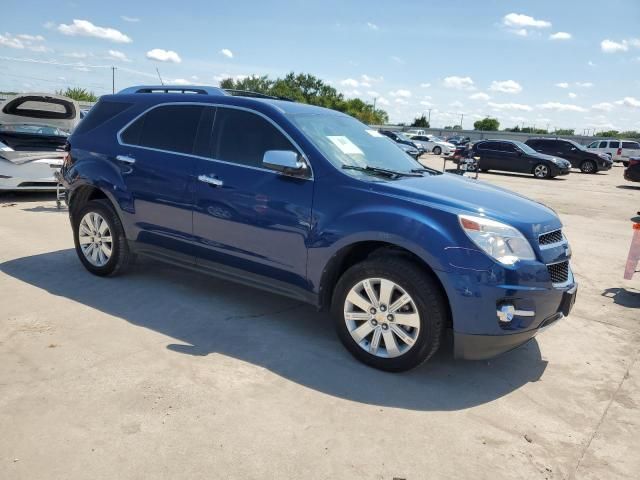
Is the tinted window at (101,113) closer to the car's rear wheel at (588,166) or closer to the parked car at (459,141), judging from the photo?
the car's rear wheel at (588,166)

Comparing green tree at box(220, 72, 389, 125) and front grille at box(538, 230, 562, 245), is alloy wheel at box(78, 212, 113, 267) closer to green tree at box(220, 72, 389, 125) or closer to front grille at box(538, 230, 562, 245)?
front grille at box(538, 230, 562, 245)

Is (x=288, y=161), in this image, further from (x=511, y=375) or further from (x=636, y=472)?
(x=636, y=472)

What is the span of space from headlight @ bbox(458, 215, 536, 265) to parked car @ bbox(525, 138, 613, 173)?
85.4 ft

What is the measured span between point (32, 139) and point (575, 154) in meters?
25.2

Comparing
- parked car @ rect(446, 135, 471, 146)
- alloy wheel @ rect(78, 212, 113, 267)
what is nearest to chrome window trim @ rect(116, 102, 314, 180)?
alloy wheel @ rect(78, 212, 113, 267)

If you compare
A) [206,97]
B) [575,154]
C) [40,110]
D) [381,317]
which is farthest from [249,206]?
[575,154]

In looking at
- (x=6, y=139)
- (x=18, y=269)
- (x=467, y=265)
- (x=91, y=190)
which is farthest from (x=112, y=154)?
(x=6, y=139)

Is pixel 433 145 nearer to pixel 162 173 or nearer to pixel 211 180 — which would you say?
pixel 162 173

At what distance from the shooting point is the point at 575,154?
27.2 meters

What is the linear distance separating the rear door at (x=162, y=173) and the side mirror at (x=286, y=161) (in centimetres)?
95

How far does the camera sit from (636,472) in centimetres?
282

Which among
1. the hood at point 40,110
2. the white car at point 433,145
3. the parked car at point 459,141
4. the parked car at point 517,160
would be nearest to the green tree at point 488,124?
the parked car at point 459,141

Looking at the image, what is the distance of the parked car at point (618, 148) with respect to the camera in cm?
3481

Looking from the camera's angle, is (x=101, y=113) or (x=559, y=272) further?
(x=101, y=113)
